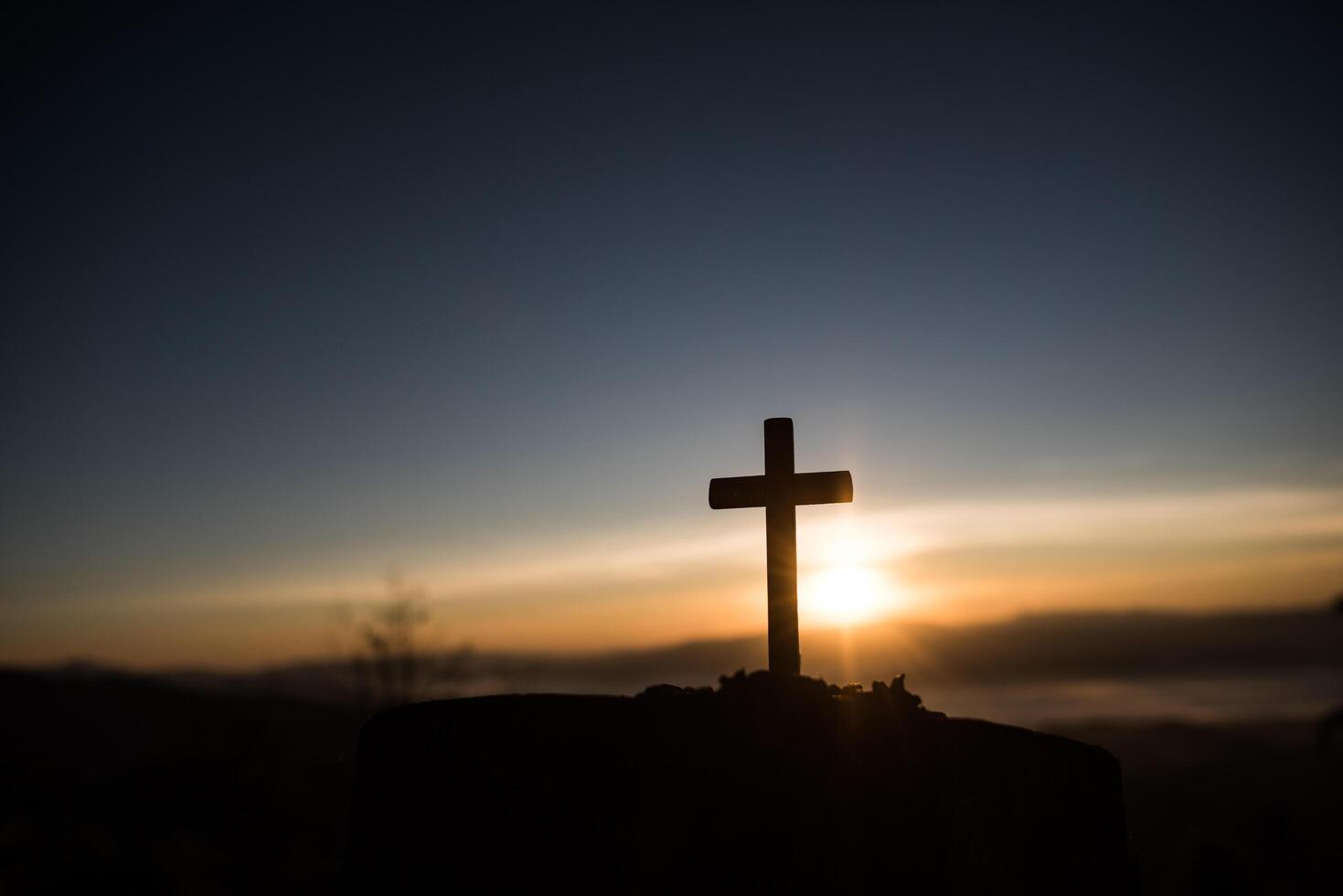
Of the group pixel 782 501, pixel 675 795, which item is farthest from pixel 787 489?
pixel 675 795

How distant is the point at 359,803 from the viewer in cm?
396

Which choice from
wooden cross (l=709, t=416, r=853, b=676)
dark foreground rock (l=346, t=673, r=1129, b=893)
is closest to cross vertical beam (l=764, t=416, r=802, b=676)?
wooden cross (l=709, t=416, r=853, b=676)

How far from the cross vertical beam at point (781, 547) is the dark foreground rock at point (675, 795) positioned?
3.62 m

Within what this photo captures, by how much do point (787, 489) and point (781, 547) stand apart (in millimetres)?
425

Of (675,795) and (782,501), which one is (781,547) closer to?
(782,501)

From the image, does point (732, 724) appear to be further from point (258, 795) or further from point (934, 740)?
point (258, 795)

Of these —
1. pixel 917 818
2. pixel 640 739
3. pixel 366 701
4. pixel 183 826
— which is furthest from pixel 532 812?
pixel 366 701

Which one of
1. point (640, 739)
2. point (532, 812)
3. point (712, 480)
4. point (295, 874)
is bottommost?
point (295, 874)

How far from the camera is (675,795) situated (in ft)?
11.7

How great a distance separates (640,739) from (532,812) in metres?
0.43

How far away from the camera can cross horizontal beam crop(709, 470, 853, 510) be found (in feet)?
25.6

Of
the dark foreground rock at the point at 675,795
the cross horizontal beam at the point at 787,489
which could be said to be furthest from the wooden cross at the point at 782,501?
the dark foreground rock at the point at 675,795

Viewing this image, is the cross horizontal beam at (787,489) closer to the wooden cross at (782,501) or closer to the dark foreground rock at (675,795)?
the wooden cross at (782,501)

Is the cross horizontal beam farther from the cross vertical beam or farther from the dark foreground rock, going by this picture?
the dark foreground rock
